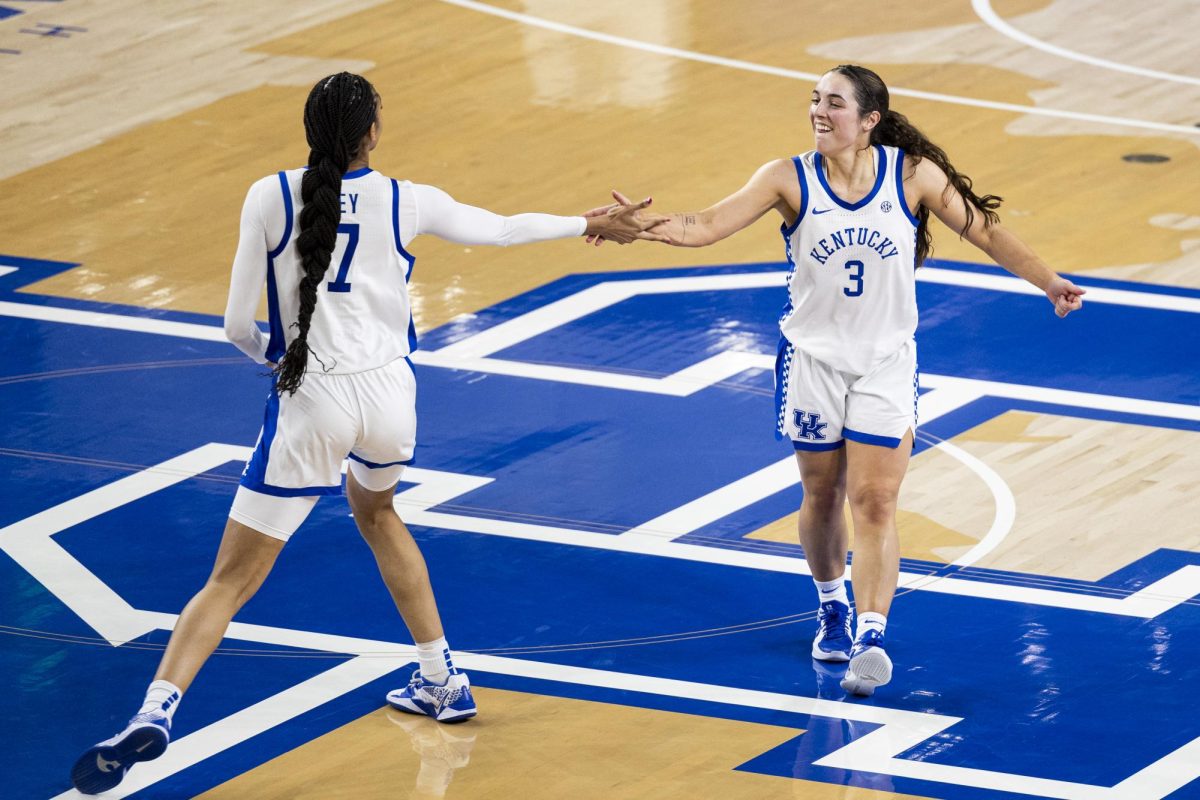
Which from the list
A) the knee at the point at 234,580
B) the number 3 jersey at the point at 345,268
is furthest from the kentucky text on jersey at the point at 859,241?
the knee at the point at 234,580

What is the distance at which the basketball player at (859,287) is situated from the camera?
7.70 m

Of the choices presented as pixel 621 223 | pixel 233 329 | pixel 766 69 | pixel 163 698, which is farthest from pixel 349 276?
pixel 766 69

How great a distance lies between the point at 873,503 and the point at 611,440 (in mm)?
2544

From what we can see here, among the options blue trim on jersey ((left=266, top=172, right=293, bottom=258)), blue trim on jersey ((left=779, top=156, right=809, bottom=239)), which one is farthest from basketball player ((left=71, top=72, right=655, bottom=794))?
blue trim on jersey ((left=779, top=156, right=809, bottom=239))

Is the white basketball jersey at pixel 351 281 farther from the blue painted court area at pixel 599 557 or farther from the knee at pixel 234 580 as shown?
the blue painted court area at pixel 599 557

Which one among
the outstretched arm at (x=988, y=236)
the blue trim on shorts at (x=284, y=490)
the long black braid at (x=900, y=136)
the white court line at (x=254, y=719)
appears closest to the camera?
the blue trim on shorts at (x=284, y=490)

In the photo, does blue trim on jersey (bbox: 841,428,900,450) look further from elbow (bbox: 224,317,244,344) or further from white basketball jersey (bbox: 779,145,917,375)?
elbow (bbox: 224,317,244,344)

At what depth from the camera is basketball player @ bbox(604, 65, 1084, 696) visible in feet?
25.2

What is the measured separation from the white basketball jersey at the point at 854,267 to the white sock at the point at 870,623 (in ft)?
2.72

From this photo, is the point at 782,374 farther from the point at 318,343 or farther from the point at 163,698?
the point at 163,698

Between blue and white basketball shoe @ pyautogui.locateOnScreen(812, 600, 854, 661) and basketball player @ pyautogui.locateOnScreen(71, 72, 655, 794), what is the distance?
1726 mm

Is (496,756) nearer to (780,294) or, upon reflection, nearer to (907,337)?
(907,337)

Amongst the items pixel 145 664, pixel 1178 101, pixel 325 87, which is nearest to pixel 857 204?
pixel 325 87

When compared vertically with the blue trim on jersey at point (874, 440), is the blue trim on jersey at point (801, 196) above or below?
above
